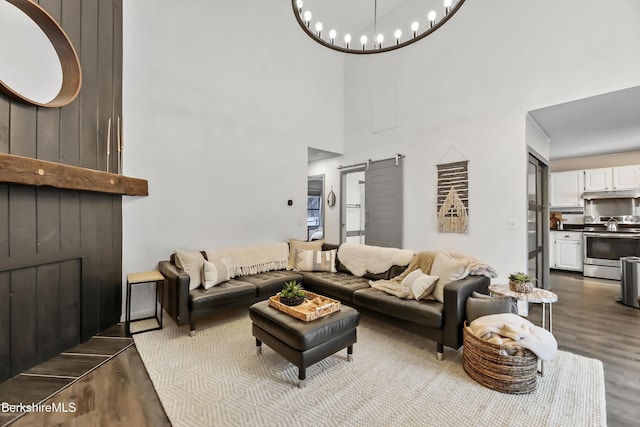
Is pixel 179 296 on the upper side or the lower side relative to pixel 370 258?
lower

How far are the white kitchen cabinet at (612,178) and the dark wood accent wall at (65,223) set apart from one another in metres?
8.48

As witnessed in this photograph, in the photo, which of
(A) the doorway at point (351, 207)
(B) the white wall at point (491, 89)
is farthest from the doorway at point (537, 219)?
(A) the doorway at point (351, 207)

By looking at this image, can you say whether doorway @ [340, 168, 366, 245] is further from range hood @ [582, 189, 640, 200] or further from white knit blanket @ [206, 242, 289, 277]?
range hood @ [582, 189, 640, 200]

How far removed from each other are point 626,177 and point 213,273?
7.73 meters

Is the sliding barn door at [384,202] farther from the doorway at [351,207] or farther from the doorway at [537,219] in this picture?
the doorway at [537,219]

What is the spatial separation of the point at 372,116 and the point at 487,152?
7.27 ft

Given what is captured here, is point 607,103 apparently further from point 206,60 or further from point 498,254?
point 206,60

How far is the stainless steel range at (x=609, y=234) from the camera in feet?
16.6

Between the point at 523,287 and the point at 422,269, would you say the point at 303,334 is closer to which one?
the point at 422,269

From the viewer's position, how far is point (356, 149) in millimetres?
5570

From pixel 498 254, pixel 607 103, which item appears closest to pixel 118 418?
pixel 498 254

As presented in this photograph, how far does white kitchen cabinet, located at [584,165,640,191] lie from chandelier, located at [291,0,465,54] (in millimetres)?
4646

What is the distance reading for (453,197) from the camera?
409cm

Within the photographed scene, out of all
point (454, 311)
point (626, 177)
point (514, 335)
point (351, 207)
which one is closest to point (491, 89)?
point (454, 311)
